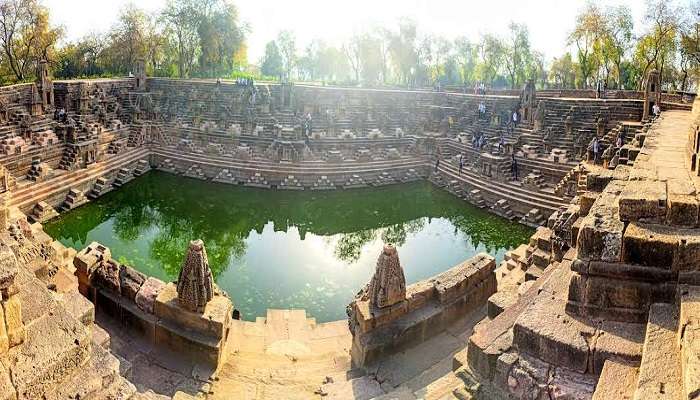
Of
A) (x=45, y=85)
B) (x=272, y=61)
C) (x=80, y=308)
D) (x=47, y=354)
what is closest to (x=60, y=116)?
(x=45, y=85)

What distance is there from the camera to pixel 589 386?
4.98m

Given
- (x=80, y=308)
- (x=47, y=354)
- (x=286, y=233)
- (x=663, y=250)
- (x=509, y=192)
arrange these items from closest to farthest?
(x=47, y=354), (x=663, y=250), (x=80, y=308), (x=286, y=233), (x=509, y=192)

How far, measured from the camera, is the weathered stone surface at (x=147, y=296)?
968 cm

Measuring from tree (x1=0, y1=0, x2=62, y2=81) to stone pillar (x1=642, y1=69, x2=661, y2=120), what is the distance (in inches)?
1432

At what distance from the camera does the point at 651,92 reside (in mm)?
25625

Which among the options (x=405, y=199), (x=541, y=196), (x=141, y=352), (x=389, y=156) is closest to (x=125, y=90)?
(x=389, y=156)

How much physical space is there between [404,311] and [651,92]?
22.3 m

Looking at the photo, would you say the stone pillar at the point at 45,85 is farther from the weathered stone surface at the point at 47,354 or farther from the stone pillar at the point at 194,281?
the weathered stone surface at the point at 47,354

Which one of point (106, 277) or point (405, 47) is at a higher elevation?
point (405, 47)

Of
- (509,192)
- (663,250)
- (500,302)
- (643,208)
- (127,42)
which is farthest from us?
(127,42)

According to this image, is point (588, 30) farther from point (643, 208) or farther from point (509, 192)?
point (643, 208)

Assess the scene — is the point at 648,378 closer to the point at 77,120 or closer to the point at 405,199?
the point at 405,199

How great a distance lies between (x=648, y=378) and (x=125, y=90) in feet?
121

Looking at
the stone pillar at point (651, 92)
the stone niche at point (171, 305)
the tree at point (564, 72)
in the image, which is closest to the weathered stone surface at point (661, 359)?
the stone niche at point (171, 305)
